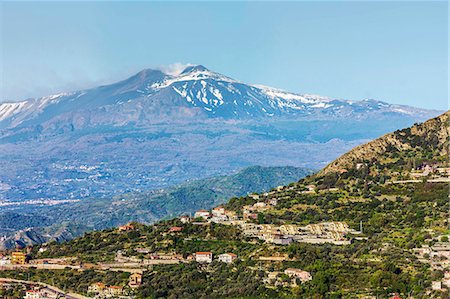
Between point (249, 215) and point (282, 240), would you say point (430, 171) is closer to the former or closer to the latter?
point (249, 215)

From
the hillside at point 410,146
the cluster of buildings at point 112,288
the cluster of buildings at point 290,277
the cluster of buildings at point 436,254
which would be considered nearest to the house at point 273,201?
the hillside at point 410,146

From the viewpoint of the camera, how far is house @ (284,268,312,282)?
2035 inches

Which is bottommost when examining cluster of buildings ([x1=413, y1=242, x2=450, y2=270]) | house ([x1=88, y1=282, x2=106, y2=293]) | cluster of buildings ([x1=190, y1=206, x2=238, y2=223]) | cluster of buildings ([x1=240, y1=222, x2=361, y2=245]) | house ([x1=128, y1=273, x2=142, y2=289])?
house ([x1=88, y1=282, x2=106, y2=293])

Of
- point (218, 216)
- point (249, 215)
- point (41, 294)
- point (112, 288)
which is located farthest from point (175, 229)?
point (41, 294)

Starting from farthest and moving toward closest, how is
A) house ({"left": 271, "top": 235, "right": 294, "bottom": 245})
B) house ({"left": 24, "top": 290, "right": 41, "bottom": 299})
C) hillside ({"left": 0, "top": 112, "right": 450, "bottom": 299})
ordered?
house ({"left": 271, "top": 235, "right": 294, "bottom": 245})
house ({"left": 24, "top": 290, "right": 41, "bottom": 299})
hillside ({"left": 0, "top": 112, "right": 450, "bottom": 299})

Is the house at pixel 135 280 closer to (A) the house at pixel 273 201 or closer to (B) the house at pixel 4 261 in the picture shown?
(B) the house at pixel 4 261

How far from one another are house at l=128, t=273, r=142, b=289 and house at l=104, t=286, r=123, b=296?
26.7 inches

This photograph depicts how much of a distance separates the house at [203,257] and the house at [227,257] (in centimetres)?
66

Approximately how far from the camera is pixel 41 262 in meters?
63.3

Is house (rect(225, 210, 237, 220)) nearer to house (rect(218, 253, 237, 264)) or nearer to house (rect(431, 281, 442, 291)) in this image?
house (rect(218, 253, 237, 264))

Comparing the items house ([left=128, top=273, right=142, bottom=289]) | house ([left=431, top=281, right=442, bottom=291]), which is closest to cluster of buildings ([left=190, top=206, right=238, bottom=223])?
house ([left=128, top=273, right=142, bottom=289])

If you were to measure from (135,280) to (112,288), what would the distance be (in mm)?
1699

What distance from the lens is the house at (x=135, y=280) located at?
53250mm

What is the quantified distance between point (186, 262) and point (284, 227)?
10467 mm
